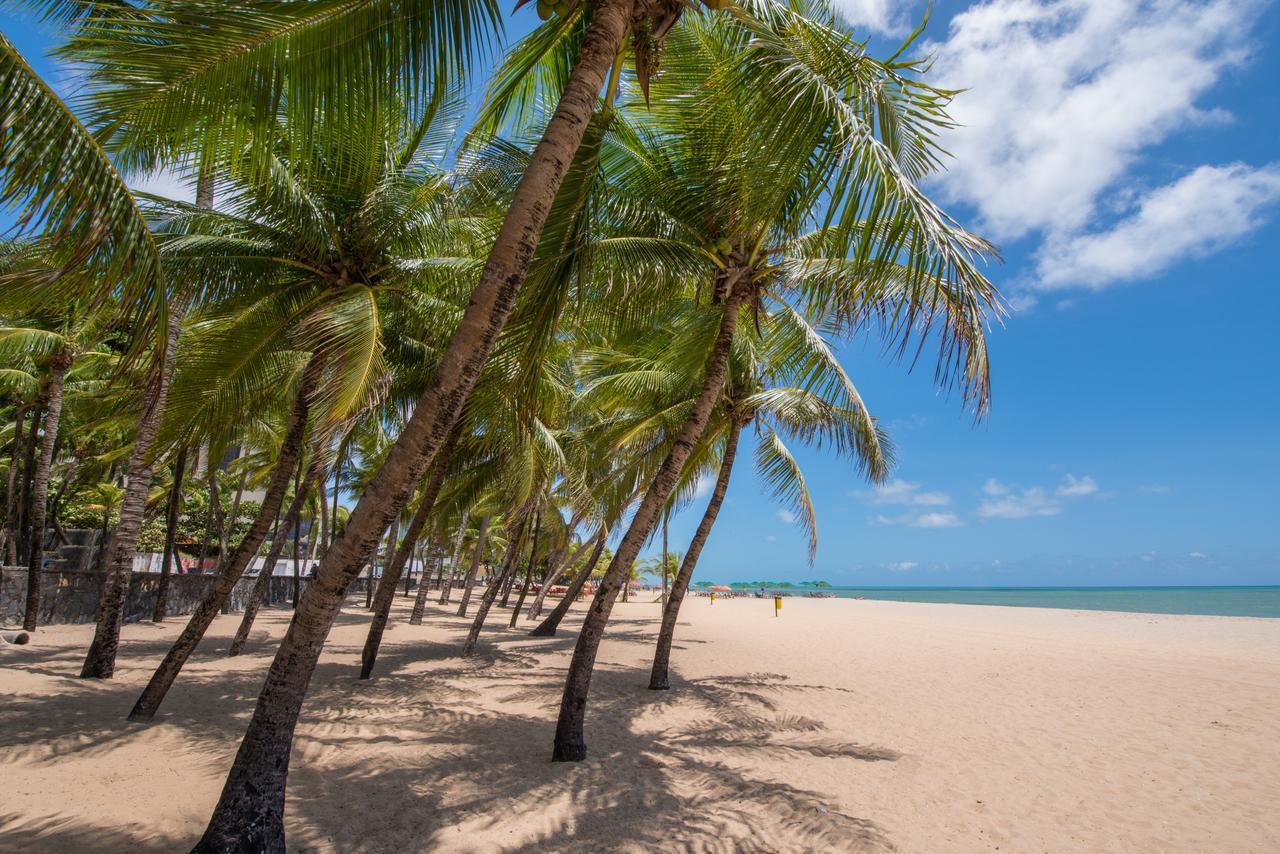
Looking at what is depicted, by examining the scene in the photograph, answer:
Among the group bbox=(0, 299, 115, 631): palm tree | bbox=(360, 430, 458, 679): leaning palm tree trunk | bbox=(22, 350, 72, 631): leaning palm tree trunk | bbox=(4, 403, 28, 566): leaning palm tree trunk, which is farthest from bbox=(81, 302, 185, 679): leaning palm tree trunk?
bbox=(4, 403, 28, 566): leaning palm tree trunk

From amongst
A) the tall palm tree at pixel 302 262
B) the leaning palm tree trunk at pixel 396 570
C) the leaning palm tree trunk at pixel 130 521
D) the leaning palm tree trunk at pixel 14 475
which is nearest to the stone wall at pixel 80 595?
the leaning palm tree trunk at pixel 14 475

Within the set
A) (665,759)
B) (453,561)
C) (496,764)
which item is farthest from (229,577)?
(453,561)

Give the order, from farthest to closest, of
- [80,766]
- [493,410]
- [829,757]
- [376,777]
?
1. [493,410]
2. [829,757]
3. [376,777]
4. [80,766]

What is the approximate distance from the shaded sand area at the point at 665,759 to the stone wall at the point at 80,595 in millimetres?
1357

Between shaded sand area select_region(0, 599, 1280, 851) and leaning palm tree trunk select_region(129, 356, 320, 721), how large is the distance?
1.10 feet

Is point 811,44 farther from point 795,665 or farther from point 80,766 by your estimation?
point 795,665

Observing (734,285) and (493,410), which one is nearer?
(734,285)

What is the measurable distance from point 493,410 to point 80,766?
5.95 meters

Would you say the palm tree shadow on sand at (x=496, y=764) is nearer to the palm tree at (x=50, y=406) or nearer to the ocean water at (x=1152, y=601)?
the palm tree at (x=50, y=406)

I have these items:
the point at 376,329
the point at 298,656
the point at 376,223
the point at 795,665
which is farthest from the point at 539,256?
the point at 795,665

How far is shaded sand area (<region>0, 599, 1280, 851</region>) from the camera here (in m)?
4.47

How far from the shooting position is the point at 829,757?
255 inches

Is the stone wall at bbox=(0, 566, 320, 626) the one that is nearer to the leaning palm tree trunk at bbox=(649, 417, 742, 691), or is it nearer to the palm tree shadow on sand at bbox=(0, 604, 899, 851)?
the palm tree shadow on sand at bbox=(0, 604, 899, 851)

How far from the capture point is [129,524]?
7.54 meters
